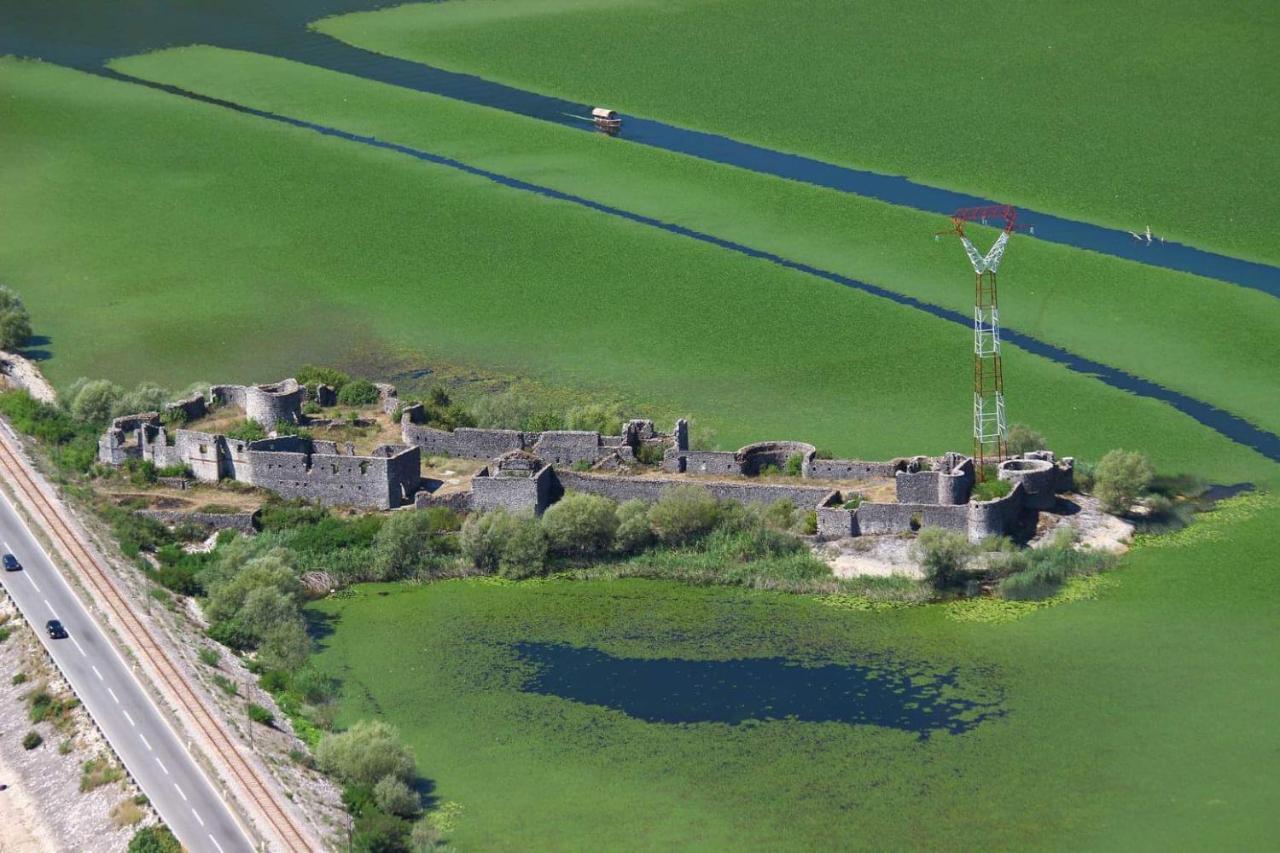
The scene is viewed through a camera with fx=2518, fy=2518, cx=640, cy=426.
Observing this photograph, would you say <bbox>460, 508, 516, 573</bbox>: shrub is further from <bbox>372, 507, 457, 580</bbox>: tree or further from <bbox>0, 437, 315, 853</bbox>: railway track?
<bbox>0, 437, 315, 853</bbox>: railway track

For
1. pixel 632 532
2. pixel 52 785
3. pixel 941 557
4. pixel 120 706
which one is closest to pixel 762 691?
pixel 941 557

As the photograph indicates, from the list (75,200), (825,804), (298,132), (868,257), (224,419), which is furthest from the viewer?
(298,132)

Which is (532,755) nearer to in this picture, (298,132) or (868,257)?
(868,257)

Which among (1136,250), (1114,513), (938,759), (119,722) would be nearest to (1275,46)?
(1136,250)

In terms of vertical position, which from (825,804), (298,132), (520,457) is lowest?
(825,804)

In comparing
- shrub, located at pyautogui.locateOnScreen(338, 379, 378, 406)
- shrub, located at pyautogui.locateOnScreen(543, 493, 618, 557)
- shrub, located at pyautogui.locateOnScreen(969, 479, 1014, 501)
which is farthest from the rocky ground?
shrub, located at pyautogui.locateOnScreen(969, 479, 1014, 501)

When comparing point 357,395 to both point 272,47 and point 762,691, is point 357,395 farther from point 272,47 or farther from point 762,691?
point 272,47
